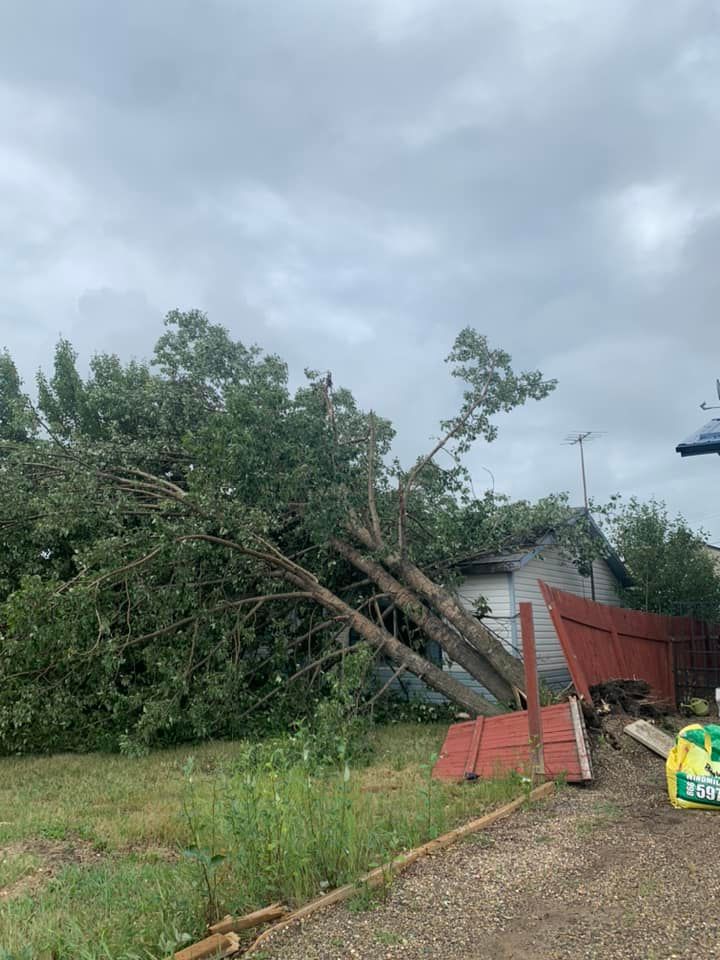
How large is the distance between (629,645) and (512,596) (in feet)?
Answer: 10.8

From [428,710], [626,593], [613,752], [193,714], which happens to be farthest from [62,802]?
[626,593]

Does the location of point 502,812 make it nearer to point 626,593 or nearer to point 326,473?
point 326,473

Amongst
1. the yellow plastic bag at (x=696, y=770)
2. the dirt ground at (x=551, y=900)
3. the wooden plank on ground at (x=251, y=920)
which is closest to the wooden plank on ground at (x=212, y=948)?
the wooden plank on ground at (x=251, y=920)

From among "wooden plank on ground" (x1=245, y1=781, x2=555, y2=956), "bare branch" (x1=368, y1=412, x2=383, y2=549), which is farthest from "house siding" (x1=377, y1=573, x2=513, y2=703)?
"wooden plank on ground" (x1=245, y1=781, x2=555, y2=956)

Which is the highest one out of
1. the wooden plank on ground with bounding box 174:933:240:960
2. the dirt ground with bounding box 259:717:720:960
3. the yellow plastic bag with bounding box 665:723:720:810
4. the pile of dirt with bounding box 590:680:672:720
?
the pile of dirt with bounding box 590:680:672:720

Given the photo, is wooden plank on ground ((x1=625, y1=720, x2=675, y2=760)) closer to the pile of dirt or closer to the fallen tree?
the pile of dirt

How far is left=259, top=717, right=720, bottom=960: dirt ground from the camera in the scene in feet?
11.2

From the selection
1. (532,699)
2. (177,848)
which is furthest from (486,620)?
(177,848)

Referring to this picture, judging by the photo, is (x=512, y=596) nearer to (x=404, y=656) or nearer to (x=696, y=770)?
(x=404, y=656)

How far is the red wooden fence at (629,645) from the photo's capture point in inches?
336

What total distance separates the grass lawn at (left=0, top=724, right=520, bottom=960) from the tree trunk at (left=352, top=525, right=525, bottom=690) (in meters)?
3.16

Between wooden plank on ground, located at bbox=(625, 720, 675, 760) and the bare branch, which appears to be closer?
wooden plank on ground, located at bbox=(625, 720, 675, 760)

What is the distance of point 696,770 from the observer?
602 cm

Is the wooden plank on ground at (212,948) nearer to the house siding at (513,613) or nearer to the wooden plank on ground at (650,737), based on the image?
the wooden plank on ground at (650,737)
